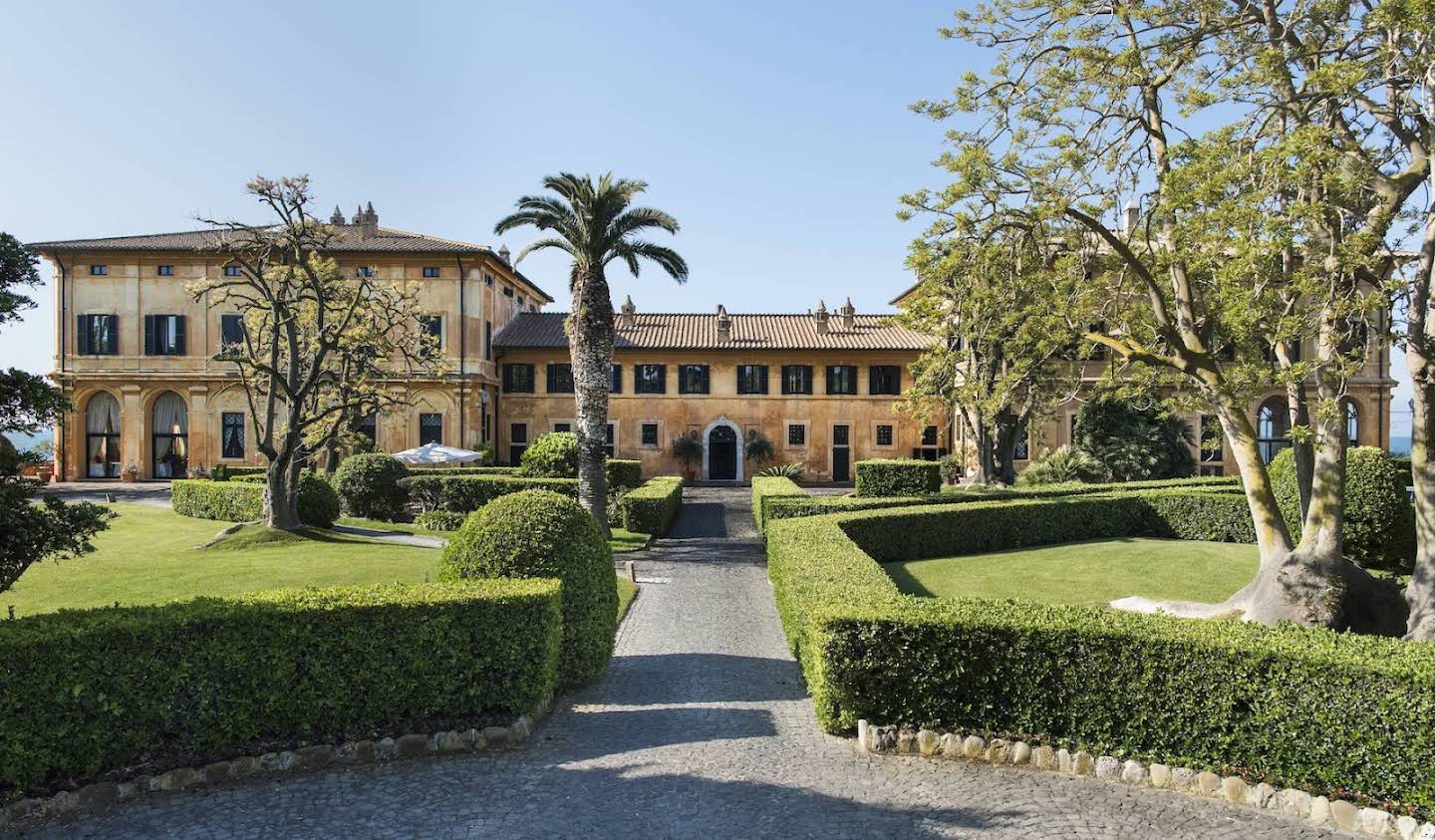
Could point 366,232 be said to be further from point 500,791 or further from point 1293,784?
point 1293,784

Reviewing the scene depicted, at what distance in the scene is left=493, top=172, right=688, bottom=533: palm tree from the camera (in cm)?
1945

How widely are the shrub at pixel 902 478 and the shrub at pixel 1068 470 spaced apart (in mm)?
4528

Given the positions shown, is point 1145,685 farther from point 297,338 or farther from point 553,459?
point 553,459

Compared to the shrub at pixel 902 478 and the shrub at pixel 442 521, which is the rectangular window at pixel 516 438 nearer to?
the shrub at pixel 442 521

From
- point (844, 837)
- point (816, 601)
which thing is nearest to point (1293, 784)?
point (844, 837)

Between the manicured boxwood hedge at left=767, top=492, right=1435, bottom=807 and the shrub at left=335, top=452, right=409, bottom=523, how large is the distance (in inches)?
746

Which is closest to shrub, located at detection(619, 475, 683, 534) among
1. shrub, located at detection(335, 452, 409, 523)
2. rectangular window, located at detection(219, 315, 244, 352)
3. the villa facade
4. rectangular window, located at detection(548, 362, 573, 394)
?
shrub, located at detection(335, 452, 409, 523)

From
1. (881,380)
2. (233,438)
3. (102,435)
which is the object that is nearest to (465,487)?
(233,438)

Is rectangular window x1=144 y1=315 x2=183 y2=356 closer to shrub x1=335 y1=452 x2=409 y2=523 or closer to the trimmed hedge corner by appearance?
shrub x1=335 y1=452 x2=409 y2=523

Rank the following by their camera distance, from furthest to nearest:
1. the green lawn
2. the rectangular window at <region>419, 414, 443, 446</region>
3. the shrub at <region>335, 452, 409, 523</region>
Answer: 1. the rectangular window at <region>419, 414, 443, 446</region>
2. the shrub at <region>335, 452, 409, 523</region>
3. the green lawn

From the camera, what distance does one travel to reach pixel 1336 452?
34.3 ft

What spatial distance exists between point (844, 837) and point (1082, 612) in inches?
122

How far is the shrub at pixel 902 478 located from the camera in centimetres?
2578

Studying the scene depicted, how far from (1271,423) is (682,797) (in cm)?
3869
